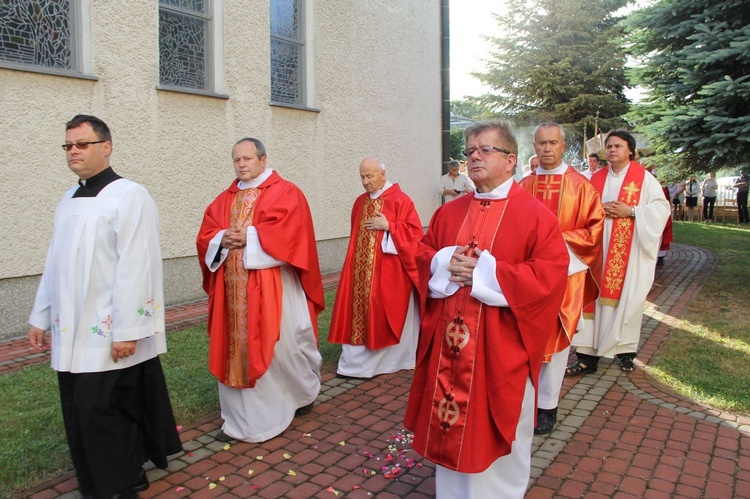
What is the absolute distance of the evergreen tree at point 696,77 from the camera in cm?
820

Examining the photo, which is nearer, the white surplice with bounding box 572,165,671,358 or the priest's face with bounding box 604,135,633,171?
the white surplice with bounding box 572,165,671,358

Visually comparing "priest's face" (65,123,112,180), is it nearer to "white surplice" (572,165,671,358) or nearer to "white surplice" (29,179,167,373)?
"white surplice" (29,179,167,373)

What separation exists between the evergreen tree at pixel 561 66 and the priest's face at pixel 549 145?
25.0 metres

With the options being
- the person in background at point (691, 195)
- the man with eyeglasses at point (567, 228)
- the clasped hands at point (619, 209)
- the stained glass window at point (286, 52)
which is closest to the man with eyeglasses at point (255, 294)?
the man with eyeglasses at point (567, 228)

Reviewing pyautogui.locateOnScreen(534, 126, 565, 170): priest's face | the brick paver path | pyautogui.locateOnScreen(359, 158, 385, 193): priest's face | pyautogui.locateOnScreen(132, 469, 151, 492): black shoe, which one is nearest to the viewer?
pyautogui.locateOnScreen(132, 469, 151, 492): black shoe

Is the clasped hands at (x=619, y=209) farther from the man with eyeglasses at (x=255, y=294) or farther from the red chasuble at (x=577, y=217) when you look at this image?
the man with eyeglasses at (x=255, y=294)

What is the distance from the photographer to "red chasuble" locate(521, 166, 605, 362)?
15.2 feet

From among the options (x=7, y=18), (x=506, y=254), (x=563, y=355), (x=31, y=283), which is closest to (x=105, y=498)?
(x=506, y=254)

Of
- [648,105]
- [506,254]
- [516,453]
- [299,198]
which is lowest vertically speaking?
[516,453]

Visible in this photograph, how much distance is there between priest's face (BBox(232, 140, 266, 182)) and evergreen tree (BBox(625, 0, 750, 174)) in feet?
21.5

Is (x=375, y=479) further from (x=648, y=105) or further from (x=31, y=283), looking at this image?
(x=648, y=105)

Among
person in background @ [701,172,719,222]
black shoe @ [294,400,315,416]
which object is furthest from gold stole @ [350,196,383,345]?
person in background @ [701,172,719,222]

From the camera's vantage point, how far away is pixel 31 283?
6738 mm

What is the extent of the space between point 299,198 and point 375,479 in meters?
2.07
